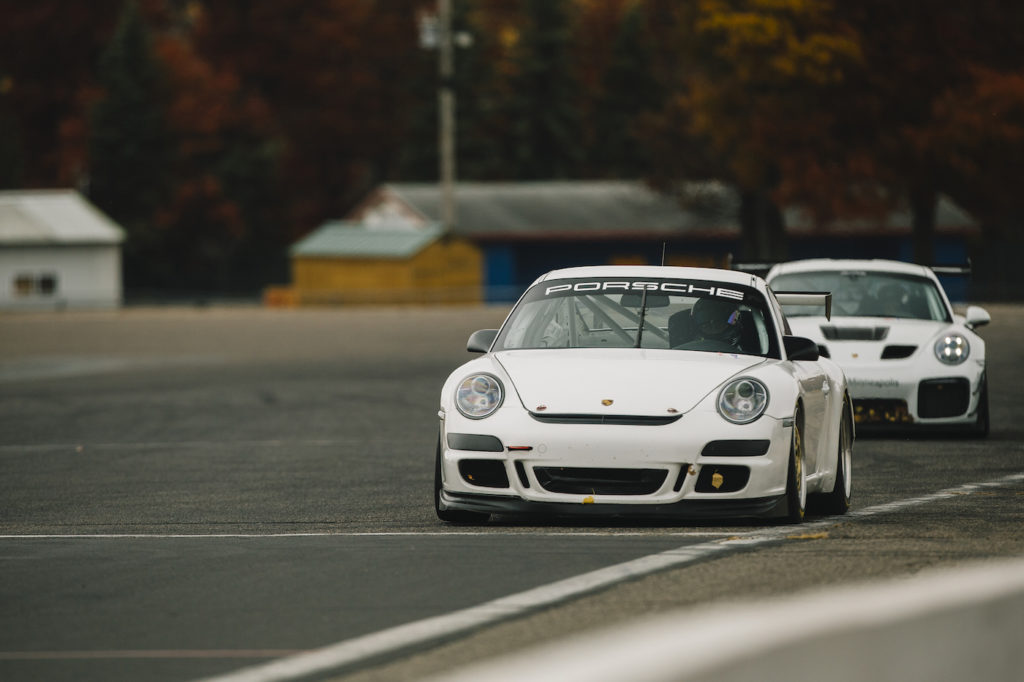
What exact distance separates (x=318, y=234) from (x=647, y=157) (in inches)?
734

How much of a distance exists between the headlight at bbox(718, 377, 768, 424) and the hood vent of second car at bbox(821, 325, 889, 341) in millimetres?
6382

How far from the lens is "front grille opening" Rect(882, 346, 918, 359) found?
1521 centimetres

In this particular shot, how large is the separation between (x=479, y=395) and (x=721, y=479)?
4.18ft

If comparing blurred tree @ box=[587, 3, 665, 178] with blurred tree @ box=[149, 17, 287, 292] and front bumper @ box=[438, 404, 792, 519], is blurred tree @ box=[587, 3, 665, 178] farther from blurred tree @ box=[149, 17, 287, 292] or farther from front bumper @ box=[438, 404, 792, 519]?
front bumper @ box=[438, 404, 792, 519]

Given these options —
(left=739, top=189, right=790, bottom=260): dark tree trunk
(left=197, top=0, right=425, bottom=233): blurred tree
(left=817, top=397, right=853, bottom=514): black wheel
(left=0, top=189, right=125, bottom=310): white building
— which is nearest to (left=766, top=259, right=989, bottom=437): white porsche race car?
(left=817, top=397, right=853, bottom=514): black wheel

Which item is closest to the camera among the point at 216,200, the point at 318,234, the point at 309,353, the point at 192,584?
the point at 192,584

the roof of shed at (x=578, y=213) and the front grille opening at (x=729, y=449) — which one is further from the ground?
the front grille opening at (x=729, y=449)

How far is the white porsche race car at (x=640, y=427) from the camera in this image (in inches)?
351

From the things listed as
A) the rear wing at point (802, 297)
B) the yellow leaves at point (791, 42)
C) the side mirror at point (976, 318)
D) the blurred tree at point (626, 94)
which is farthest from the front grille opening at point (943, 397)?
the blurred tree at point (626, 94)

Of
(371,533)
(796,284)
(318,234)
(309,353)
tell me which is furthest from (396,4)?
(371,533)

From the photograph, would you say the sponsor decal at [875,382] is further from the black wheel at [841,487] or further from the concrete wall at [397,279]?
the concrete wall at [397,279]

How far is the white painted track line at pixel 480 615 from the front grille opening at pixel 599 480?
515mm

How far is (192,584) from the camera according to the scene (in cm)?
753

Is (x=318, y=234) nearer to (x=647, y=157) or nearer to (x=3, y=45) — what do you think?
(x=647, y=157)
